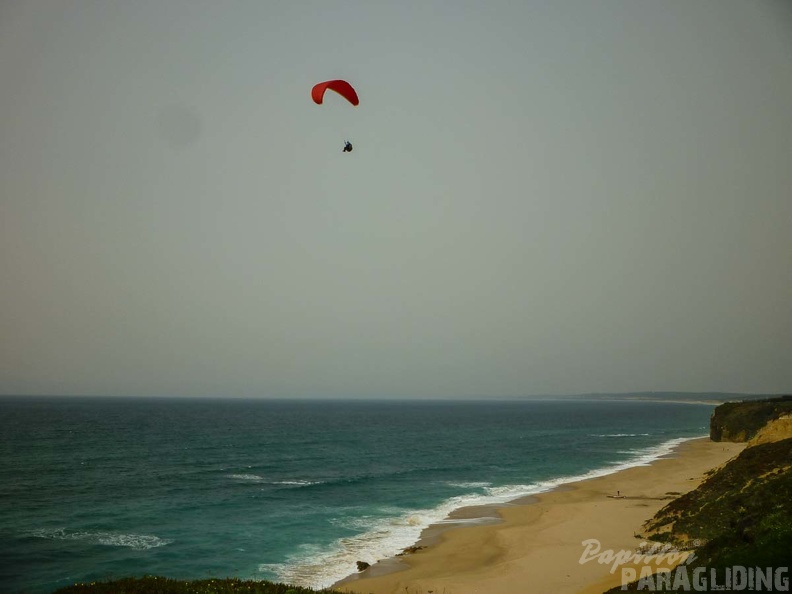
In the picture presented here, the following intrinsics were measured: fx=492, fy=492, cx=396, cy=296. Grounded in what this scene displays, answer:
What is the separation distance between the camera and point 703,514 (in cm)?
2244

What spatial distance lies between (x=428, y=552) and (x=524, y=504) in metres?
13.8

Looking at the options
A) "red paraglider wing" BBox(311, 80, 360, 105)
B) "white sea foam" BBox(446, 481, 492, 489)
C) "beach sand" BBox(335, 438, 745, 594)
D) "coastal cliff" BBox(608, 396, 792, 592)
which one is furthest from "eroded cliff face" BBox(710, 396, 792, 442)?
"red paraglider wing" BBox(311, 80, 360, 105)

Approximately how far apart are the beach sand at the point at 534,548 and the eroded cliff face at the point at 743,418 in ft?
93.4

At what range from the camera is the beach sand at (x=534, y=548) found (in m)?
20.2

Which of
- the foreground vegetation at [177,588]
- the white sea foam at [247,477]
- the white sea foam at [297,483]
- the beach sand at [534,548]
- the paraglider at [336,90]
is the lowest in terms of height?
the white sea foam at [247,477]

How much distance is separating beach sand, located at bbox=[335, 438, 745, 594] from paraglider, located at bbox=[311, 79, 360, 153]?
23356mm

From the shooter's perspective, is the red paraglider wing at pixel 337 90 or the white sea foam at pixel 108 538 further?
the white sea foam at pixel 108 538

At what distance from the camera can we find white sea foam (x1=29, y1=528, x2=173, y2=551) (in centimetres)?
2755

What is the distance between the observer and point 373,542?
91.2 feet

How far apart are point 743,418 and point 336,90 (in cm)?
6882

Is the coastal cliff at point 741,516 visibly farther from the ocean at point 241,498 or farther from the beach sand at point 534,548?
the ocean at point 241,498

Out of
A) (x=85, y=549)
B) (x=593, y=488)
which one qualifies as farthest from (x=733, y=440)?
(x=85, y=549)

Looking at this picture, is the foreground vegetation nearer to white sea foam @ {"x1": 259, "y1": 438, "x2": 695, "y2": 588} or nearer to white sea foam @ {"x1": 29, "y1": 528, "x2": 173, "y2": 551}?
white sea foam @ {"x1": 259, "y1": 438, "x2": 695, "y2": 588}

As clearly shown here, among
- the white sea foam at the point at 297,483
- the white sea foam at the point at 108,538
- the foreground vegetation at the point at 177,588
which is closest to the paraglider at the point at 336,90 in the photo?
the foreground vegetation at the point at 177,588
